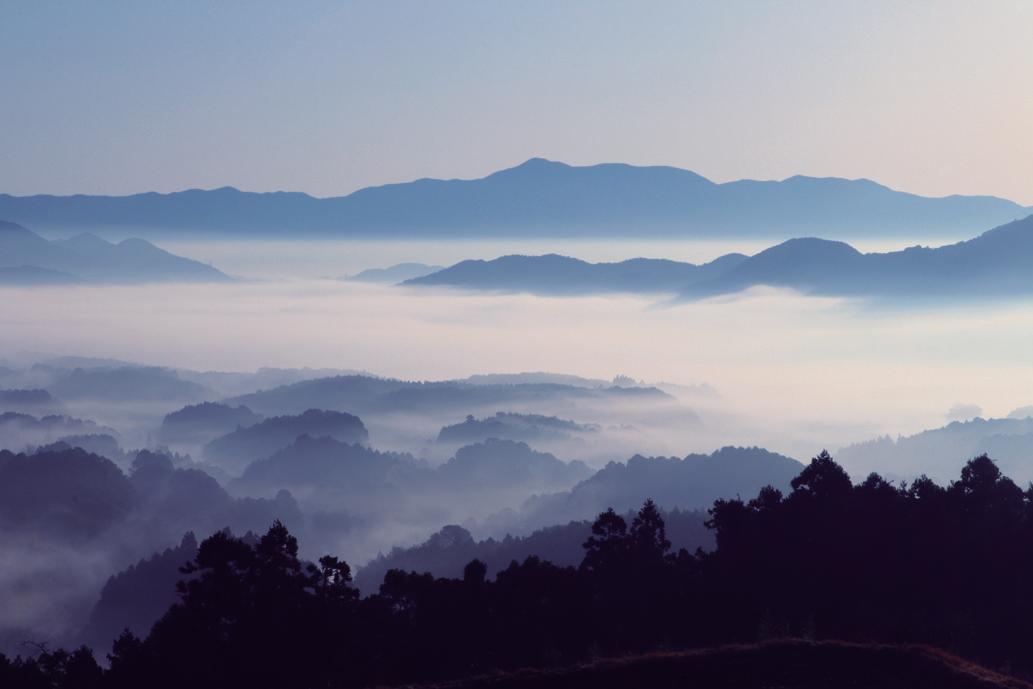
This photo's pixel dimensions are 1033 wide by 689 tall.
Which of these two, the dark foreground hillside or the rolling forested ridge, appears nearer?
the dark foreground hillside

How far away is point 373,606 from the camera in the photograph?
190 feet

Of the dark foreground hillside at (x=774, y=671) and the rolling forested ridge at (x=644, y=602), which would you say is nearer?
the dark foreground hillside at (x=774, y=671)

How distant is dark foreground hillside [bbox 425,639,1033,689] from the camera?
3872 cm

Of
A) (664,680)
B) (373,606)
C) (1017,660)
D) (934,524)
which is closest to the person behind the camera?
(664,680)

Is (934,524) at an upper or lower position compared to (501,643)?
upper

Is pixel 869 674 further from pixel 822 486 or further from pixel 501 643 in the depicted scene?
pixel 822 486

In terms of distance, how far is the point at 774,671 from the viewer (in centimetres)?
3966

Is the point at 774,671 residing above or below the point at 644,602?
above

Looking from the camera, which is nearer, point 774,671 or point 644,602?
point 774,671

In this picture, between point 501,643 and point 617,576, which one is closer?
point 501,643

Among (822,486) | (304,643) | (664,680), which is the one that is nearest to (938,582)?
(822,486)

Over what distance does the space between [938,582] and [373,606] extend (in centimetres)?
2550

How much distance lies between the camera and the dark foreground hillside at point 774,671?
3872cm

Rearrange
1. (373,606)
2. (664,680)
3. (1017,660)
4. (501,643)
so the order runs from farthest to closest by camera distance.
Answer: (373,606) → (501,643) → (1017,660) → (664,680)
